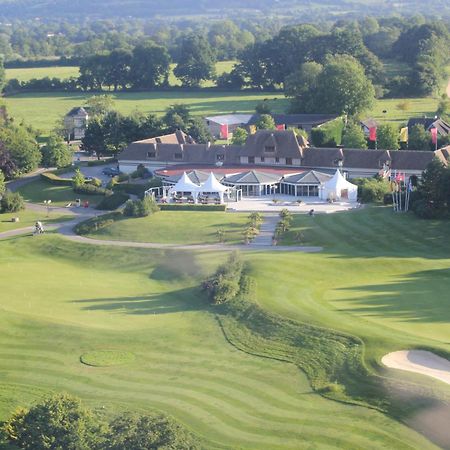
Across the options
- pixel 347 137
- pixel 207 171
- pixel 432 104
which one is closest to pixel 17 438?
pixel 207 171

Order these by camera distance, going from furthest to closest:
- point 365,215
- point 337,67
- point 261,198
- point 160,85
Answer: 1. point 160,85
2. point 337,67
3. point 261,198
4. point 365,215

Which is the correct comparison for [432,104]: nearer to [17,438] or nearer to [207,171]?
[207,171]

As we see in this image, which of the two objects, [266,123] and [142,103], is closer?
[266,123]

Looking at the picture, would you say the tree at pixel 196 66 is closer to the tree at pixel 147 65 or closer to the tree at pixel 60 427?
the tree at pixel 147 65

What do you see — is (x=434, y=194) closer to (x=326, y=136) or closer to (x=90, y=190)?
(x=326, y=136)

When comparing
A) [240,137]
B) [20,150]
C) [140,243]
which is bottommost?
[140,243]


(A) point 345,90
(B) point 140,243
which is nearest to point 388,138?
(A) point 345,90

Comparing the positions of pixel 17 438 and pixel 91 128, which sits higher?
pixel 91 128
